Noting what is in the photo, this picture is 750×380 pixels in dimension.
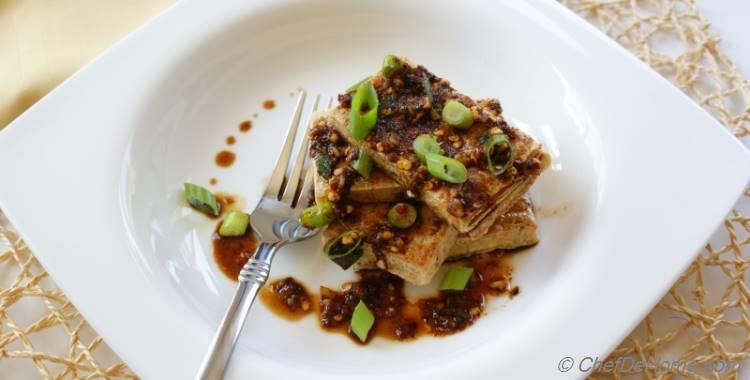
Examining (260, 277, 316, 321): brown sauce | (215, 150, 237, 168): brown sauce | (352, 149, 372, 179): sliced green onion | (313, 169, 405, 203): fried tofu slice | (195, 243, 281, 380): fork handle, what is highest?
(352, 149, 372, 179): sliced green onion

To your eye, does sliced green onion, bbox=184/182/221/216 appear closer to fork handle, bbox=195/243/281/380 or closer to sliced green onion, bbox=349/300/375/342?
fork handle, bbox=195/243/281/380

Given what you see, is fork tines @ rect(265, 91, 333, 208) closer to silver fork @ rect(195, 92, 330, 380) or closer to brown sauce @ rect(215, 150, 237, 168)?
silver fork @ rect(195, 92, 330, 380)

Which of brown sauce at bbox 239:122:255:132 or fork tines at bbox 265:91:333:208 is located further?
brown sauce at bbox 239:122:255:132

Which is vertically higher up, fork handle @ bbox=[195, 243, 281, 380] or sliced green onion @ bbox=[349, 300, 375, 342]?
fork handle @ bbox=[195, 243, 281, 380]

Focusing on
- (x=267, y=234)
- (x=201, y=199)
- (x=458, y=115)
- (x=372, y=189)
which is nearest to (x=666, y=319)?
(x=458, y=115)

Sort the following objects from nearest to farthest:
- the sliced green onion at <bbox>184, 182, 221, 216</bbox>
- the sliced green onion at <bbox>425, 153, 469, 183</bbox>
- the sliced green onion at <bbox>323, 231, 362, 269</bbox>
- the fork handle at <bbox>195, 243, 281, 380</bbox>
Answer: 1. the fork handle at <bbox>195, 243, 281, 380</bbox>
2. the sliced green onion at <bbox>425, 153, 469, 183</bbox>
3. the sliced green onion at <bbox>323, 231, 362, 269</bbox>
4. the sliced green onion at <bbox>184, 182, 221, 216</bbox>

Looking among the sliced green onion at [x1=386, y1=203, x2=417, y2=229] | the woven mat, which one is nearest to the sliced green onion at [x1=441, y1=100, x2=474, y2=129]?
the sliced green onion at [x1=386, y1=203, x2=417, y2=229]

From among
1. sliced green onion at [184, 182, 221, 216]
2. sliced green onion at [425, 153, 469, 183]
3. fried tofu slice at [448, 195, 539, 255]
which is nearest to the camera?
sliced green onion at [425, 153, 469, 183]
